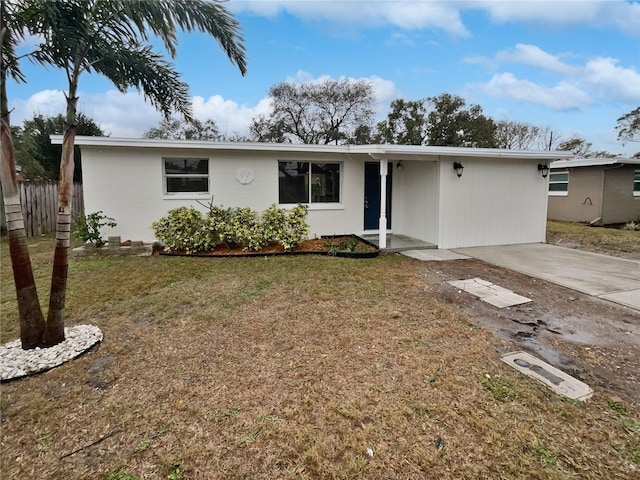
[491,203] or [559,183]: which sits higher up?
[559,183]

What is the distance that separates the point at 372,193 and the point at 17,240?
811cm

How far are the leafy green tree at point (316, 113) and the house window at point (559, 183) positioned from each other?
1417 centimetres

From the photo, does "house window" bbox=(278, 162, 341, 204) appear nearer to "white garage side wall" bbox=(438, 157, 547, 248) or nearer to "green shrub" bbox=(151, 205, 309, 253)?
"green shrub" bbox=(151, 205, 309, 253)

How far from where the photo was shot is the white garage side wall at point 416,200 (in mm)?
8562

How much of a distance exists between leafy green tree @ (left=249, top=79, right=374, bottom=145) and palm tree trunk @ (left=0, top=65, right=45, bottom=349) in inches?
926

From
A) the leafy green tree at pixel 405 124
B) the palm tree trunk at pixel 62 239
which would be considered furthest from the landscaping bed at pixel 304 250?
the leafy green tree at pixel 405 124

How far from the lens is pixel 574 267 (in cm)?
667

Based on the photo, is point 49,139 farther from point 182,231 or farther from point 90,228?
point 182,231

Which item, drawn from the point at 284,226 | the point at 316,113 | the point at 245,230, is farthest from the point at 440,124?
the point at 245,230

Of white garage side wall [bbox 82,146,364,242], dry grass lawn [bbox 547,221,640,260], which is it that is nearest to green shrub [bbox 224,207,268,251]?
white garage side wall [bbox 82,146,364,242]

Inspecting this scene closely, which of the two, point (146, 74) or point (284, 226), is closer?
point (146, 74)

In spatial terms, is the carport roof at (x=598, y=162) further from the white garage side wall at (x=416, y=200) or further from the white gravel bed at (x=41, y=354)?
the white gravel bed at (x=41, y=354)

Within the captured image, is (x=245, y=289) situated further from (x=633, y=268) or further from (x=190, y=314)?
(x=633, y=268)

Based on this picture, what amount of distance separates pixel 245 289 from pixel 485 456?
384cm
